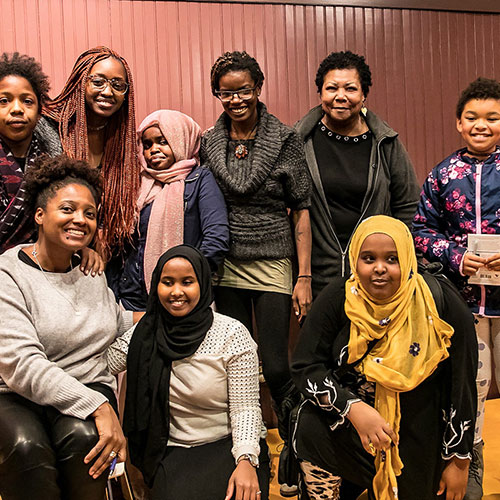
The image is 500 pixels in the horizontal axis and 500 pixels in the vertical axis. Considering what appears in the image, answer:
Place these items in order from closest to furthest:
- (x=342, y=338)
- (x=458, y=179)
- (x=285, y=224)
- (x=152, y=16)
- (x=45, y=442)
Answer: (x=45, y=442) → (x=342, y=338) → (x=458, y=179) → (x=285, y=224) → (x=152, y=16)

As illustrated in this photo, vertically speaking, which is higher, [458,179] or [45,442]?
[458,179]

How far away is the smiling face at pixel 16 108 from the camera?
2195 millimetres

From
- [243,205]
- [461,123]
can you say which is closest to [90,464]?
[243,205]

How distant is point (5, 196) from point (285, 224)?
1100 mm

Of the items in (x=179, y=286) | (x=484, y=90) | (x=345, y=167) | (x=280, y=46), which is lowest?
(x=179, y=286)

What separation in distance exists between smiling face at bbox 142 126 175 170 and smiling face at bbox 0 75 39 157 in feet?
1.52

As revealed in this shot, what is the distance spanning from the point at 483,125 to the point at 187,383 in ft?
4.93

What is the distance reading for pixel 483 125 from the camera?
2.36 meters

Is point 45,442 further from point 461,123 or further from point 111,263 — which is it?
point 461,123

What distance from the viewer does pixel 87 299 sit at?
2.02m

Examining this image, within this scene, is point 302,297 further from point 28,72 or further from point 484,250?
point 28,72

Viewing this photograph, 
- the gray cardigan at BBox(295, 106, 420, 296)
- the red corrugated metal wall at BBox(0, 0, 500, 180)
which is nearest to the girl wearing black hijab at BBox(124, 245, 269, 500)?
the gray cardigan at BBox(295, 106, 420, 296)

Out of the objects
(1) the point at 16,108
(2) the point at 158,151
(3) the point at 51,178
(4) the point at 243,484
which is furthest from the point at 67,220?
(4) the point at 243,484

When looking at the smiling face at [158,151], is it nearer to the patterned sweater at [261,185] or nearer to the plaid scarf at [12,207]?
the patterned sweater at [261,185]
